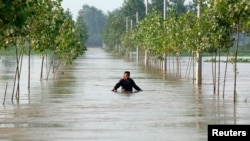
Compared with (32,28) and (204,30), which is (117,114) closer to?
(32,28)

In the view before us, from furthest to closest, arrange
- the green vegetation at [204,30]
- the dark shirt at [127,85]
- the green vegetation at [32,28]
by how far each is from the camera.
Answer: the dark shirt at [127,85]
the green vegetation at [204,30]
the green vegetation at [32,28]

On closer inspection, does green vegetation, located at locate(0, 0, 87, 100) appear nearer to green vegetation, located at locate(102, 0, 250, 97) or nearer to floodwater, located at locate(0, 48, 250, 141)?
floodwater, located at locate(0, 48, 250, 141)

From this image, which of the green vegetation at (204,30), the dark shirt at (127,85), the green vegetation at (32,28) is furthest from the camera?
the dark shirt at (127,85)

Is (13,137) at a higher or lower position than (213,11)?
lower

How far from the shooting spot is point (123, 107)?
29.0 metres

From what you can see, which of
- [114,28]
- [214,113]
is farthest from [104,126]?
[114,28]

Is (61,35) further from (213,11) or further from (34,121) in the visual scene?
(34,121)

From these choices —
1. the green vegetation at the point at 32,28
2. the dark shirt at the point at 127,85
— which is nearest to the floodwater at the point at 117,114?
the dark shirt at the point at 127,85

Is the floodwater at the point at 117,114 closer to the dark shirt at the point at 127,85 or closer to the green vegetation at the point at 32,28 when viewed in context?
the dark shirt at the point at 127,85

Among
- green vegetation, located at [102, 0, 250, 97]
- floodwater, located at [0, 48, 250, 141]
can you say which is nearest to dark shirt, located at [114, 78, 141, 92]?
floodwater, located at [0, 48, 250, 141]

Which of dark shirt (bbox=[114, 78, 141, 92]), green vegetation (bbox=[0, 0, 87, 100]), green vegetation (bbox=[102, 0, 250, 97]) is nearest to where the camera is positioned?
green vegetation (bbox=[0, 0, 87, 100])

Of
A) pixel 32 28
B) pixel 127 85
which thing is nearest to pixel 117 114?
pixel 32 28

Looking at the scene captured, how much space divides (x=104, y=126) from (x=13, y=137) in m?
3.24

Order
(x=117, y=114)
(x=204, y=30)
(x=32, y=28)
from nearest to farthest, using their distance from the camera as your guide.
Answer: (x=117, y=114)
(x=32, y=28)
(x=204, y=30)
